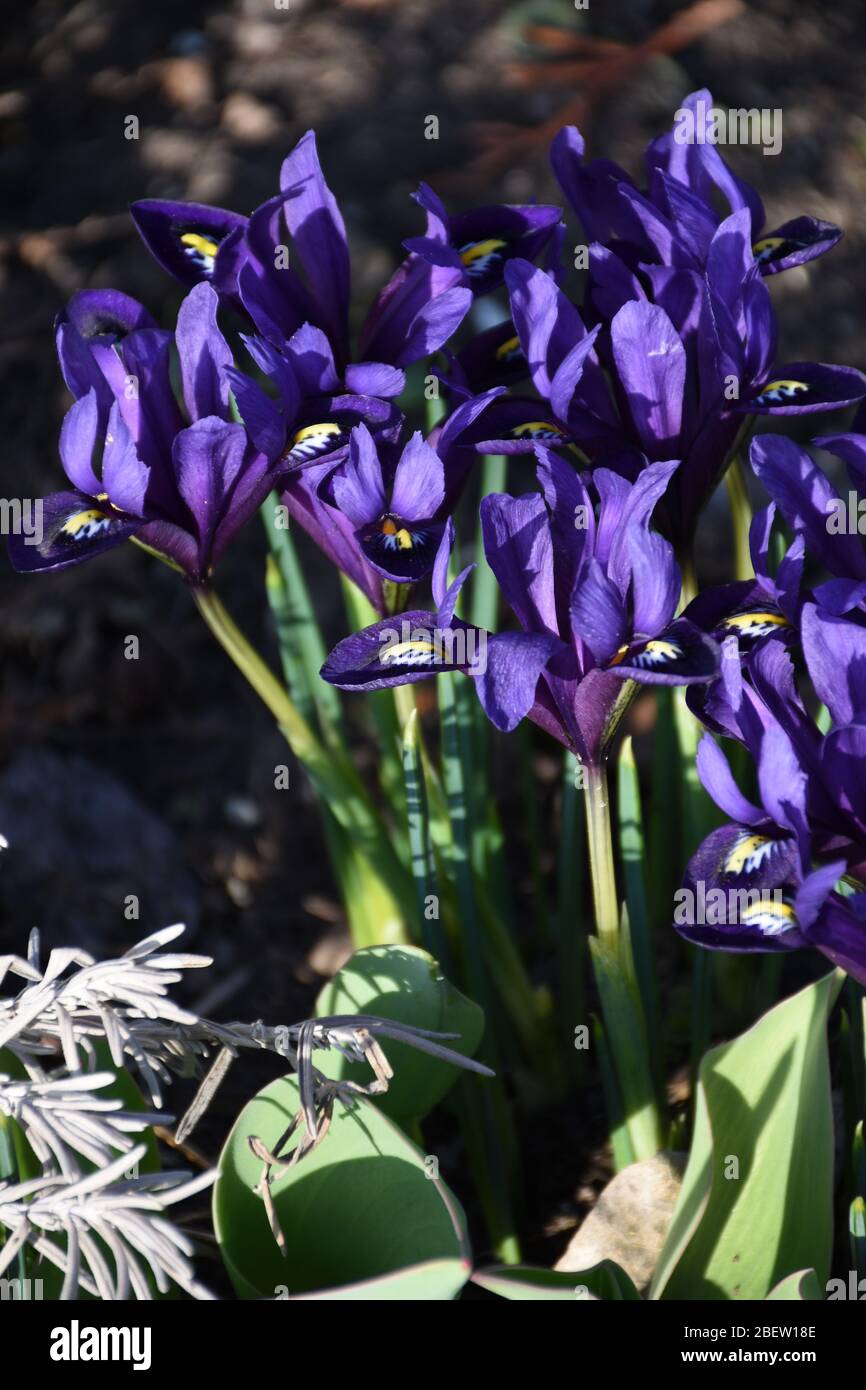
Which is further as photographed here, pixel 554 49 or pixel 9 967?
pixel 554 49

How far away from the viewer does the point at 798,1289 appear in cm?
99

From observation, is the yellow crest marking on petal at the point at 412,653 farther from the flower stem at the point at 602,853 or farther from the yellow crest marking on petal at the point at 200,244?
the yellow crest marking on petal at the point at 200,244

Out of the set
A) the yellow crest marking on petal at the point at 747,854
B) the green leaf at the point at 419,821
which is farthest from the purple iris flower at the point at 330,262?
the yellow crest marking on petal at the point at 747,854

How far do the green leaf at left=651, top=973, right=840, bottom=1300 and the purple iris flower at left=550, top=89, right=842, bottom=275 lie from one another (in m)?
0.69

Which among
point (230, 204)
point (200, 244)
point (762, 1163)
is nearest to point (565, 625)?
point (762, 1163)

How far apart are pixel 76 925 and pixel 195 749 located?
379 mm

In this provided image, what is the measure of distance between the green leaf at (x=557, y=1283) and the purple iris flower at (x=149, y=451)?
0.65 meters

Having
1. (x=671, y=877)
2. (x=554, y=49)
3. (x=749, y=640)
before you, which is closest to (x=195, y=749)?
(x=671, y=877)

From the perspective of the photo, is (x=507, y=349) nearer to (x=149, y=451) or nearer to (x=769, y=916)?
(x=149, y=451)

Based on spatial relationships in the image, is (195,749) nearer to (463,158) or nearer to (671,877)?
(671,877)

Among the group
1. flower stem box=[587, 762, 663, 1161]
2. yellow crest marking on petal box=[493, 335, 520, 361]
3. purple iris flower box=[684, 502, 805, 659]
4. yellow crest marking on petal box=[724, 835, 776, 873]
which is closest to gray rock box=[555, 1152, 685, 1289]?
flower stem box=[587, 762, 663, 1161]

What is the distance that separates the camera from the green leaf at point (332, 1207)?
3.55 ft

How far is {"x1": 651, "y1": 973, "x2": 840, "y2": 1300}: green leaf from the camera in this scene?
1.05 meters
